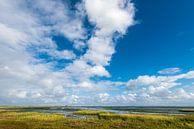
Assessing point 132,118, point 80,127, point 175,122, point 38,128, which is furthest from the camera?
point 132,118

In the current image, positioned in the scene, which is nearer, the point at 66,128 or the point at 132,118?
the point at 66,128

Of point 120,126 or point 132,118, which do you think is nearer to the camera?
point 120,126

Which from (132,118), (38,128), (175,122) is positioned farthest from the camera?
(132,118)

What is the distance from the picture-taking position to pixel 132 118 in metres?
48.0

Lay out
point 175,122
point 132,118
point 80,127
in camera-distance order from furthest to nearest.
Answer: point 132,118 < point 175,122 < point 80,127

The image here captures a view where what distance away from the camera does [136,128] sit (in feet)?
122

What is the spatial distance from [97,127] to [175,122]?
52.0 ft

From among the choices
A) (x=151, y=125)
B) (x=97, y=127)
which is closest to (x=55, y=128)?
(x=97, y=127)

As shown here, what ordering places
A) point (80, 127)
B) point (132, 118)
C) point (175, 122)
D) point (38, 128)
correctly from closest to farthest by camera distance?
1. point (38, 128)
2. point (80, 127)
3. point (175, 122)
4. point (132, 118)

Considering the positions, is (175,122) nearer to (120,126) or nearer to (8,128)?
(120,126)

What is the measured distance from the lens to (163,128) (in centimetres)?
3681

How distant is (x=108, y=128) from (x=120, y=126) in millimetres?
3134

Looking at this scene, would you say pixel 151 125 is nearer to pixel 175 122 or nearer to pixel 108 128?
pixel 175 122

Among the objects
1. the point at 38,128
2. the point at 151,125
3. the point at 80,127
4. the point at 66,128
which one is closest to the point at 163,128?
the point at 151,125
